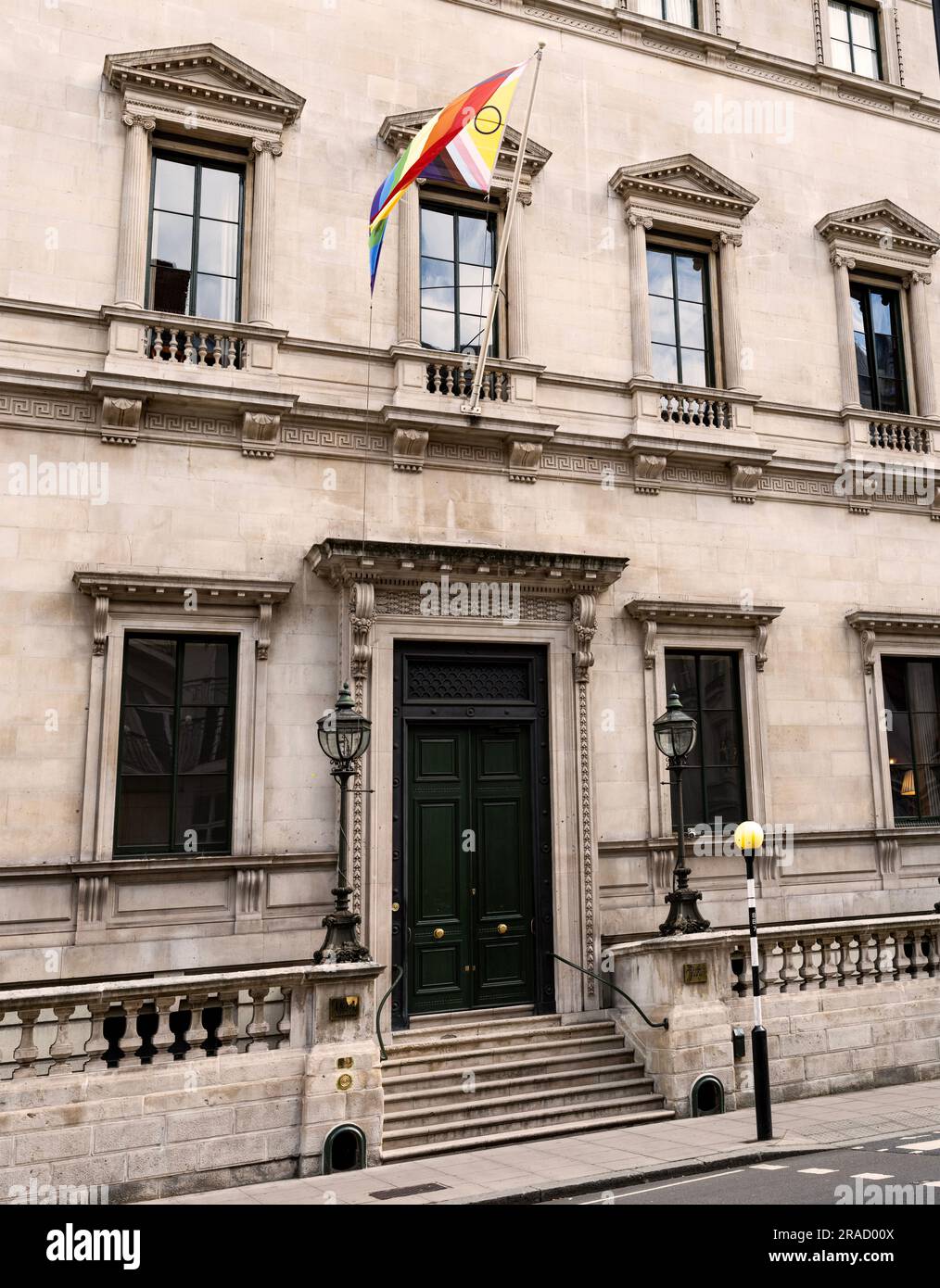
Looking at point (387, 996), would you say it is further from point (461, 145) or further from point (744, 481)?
point (461, 145)

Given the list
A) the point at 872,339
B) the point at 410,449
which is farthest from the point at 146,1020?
the point at 872,339

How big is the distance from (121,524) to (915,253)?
1446cm

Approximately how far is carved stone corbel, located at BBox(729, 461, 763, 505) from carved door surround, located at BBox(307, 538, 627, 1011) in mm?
3083

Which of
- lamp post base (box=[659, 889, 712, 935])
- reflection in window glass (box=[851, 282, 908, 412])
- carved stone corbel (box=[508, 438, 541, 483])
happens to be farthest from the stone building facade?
lamp post base (box=[659, 889, 712, 935])

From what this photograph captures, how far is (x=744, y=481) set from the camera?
16.2 m

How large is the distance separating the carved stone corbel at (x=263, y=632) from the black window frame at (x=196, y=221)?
3.74 meters

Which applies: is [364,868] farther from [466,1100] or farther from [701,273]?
[701,273]

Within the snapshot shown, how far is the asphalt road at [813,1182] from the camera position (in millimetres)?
8273

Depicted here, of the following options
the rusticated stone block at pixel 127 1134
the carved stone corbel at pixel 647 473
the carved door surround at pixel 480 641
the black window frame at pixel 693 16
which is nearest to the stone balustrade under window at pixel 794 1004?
the carved door surround at pixel 480 641

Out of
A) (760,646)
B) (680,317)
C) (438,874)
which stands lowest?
(438,874)

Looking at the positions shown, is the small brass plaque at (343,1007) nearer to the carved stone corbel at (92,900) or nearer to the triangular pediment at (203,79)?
A: the carved stone corbel at (92,900)

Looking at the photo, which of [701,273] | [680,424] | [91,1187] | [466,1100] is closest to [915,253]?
[701,273]

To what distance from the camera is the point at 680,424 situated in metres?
15.8

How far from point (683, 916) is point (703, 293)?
32.9ft
